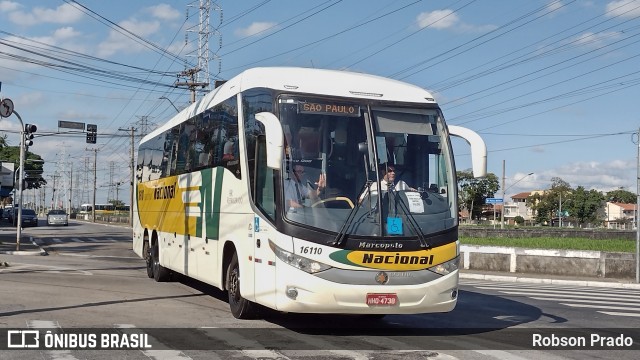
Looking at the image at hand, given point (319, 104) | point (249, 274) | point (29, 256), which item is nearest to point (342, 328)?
point (249, 274)

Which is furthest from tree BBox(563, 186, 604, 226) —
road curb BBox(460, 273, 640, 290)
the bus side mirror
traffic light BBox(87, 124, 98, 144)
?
the bus side mirror

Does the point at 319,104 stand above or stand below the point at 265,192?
above

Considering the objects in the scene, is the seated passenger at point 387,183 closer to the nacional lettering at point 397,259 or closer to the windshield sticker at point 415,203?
the windshield sticker at point 415,203

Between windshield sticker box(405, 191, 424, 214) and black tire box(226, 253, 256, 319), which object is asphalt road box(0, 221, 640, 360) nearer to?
black tire box(226, 253, 256, 319)

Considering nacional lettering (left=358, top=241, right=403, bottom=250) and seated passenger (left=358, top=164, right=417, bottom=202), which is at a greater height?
seated passenger (left=358, top=164, right=417, bottom=202)

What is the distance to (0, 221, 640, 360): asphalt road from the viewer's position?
9148 millimetres

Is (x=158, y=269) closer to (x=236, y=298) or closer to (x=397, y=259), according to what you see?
(x=236, y=298)

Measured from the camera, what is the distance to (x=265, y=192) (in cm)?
1056

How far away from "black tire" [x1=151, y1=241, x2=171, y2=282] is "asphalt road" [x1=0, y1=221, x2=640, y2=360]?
31 centimetres

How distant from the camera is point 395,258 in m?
9.91

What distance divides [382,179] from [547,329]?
12.7 ft

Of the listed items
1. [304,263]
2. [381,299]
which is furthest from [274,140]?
[381,299]

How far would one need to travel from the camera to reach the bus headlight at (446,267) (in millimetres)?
10238

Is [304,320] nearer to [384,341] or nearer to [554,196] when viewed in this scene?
[384,341]
